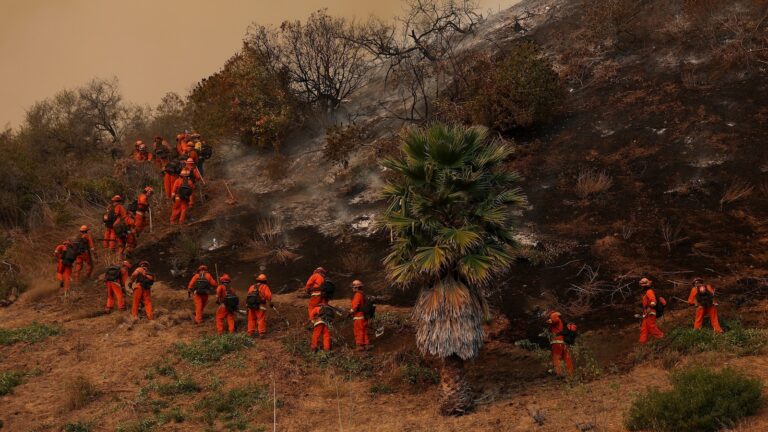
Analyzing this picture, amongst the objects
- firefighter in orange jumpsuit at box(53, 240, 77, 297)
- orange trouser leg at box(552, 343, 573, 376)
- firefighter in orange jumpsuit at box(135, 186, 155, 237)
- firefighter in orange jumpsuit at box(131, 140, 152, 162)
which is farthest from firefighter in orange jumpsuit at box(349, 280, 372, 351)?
firefighter in orange jumpsuit at box(131, 140, 152, 162)

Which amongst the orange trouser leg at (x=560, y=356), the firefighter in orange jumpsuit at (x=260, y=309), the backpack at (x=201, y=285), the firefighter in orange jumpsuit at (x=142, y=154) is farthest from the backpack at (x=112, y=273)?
the orange trouser leg at (x=560, y=356)

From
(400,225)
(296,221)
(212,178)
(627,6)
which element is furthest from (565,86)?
(400,225)

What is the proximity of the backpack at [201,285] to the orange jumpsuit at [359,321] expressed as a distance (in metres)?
4.08

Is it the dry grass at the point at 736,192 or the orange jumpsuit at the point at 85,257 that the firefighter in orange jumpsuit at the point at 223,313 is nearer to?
the orange jumpsuit at the point at 85,257

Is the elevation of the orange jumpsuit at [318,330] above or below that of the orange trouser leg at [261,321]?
below

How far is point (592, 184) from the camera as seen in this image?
21.1 m

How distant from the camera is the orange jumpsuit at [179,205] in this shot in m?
23.0

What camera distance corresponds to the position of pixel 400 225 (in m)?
12.5

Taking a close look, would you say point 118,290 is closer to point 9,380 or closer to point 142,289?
point 142,289

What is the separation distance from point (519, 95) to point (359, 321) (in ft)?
39.5

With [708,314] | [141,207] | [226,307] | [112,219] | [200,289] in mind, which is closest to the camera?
[708,314]

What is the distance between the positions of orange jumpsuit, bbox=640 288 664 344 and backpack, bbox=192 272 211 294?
33.1 ft

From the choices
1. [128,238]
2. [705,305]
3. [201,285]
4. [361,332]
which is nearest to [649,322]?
[705,305]

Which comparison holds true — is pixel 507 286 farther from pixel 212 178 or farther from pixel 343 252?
pixel 212 178
